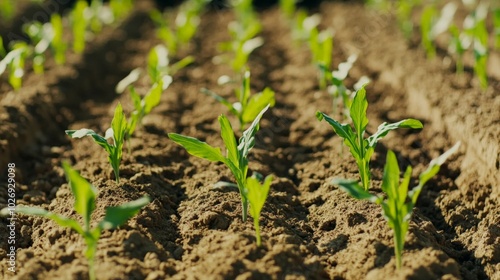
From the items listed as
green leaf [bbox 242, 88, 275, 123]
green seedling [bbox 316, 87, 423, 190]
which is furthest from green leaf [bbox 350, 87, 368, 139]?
green leaf [bbox 242, 88, 275, 123]

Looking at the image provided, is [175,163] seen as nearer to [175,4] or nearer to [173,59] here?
[173,59]

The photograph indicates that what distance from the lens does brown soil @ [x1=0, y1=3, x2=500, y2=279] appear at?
2.46 m

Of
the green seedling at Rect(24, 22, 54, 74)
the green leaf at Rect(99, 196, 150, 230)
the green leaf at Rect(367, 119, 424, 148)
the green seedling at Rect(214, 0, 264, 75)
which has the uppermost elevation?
the green seedling at Rect(24, 22, 54, 74)

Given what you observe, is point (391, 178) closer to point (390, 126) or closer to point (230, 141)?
point (390, 126)

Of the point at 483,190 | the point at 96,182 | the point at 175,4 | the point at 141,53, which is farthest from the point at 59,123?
the point at 175,4

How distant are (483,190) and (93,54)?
4.34 meters

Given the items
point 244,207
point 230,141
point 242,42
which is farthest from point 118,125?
point 242,42

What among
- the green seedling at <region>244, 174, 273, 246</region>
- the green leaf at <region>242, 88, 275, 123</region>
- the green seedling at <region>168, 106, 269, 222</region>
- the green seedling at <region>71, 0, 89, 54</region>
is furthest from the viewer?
the green seedling at <region>71, 0, 89, 54</region>

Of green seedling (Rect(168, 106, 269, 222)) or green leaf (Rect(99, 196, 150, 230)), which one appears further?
green seedling (Rect(168, 106, 269, 222))

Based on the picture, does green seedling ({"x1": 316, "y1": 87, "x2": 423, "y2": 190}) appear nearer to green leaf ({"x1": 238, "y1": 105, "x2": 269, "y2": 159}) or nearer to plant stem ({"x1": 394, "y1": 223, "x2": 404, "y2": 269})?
green leaf ({"x1": 238, "y1": 105, "x2": 269, "y2": 159})

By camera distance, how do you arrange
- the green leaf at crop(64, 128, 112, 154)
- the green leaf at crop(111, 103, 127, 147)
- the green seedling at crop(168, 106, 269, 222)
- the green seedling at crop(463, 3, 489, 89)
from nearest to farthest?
the green seedling at crop(168, 106, 269, 222), the green leaf at crop(64, 128, 112, 154), the green leaf at crop(111, 103, 127, 147), the green seedling at crop(463, 3, 489, 89)

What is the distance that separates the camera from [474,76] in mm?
4832

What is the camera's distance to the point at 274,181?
10.9 ft

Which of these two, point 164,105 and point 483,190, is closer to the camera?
point 483,190
